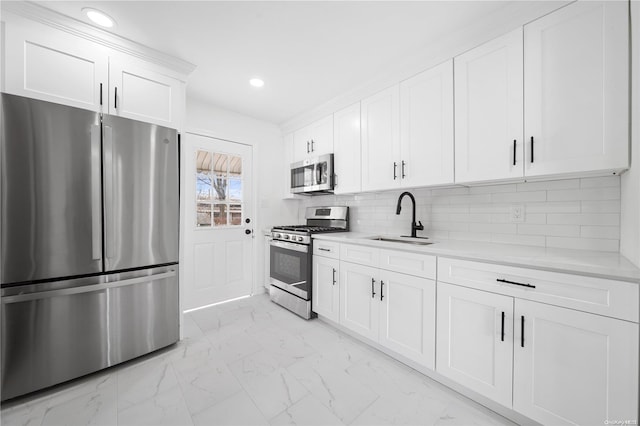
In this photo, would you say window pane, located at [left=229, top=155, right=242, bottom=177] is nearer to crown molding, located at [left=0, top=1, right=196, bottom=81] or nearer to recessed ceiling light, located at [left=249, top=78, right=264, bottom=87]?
recessed ceiling light, located at [left=249, top=78, right=264, bottom=87]

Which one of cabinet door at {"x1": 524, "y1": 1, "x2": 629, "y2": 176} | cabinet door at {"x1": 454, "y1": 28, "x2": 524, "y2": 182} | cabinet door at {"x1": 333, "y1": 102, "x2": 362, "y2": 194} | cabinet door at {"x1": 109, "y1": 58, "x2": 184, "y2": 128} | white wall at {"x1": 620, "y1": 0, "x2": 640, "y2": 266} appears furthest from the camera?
cabinet door at {"x1": 333, "y1": 102, "x2": 362, "y2": 194}

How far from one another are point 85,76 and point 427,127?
263cm

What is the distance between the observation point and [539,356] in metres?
1.28

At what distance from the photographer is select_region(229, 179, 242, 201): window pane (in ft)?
11.0

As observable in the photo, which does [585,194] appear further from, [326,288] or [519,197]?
[326,288]

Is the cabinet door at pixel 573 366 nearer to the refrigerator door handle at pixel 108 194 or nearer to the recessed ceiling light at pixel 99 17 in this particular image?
the refrigerator door handle at pixel 108 194

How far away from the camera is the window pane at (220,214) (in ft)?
10.5

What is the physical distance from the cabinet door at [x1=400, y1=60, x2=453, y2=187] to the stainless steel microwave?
3.13 feet

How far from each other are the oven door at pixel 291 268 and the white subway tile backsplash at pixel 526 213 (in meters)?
1.00

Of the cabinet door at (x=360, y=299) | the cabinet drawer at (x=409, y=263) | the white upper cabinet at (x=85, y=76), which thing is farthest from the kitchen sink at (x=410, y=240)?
the white upper cabinet at (x=85, y=76)

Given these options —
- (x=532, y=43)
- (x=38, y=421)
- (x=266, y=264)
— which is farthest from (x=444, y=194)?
(x=38, y=421)

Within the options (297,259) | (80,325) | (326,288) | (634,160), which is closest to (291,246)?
(297,259)

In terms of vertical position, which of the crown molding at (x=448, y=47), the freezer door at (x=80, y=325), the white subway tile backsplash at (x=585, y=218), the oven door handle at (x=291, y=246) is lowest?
the freezer door at (x=80, y=325)

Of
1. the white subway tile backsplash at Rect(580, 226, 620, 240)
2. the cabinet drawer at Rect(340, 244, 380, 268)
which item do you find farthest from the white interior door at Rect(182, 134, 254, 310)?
the white subway tile backsplash at Rect(580, 226, 620, 240)
